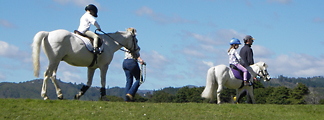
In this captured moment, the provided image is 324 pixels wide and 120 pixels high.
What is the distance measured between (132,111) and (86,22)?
4.34 metres

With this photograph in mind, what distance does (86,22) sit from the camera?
629 inches

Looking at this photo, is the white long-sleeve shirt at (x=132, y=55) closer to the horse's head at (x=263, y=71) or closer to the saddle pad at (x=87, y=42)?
the saddle pad at (x=87, y=42)

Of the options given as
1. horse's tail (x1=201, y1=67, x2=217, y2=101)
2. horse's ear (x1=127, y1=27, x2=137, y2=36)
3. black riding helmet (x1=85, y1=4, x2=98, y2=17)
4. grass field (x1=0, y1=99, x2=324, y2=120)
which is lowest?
grass field (x1=0, y1=99, x2=324, y2=120)

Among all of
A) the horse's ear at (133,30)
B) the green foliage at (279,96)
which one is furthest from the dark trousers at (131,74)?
the green foliage at (279,96)

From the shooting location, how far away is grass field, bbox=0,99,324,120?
41.4 ft

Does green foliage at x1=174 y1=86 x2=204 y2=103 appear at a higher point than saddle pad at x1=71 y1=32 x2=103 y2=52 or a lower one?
lower

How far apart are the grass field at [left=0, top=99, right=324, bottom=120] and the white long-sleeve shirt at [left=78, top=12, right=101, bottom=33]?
9.93 ft

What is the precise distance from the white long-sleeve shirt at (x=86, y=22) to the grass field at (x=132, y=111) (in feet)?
9.93

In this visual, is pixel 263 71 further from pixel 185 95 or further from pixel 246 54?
pixel 185 95

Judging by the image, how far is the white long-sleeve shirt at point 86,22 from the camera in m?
15.9

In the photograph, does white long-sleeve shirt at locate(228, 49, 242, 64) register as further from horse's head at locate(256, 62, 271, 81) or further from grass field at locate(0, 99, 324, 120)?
grass field at locate(0, 99, 324, 120)

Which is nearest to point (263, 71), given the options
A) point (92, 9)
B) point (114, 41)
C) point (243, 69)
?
point (243, 69)

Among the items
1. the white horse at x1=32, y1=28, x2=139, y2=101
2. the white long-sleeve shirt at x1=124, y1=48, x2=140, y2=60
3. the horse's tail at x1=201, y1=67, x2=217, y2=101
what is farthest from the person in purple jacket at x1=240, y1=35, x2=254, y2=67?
the white horse at x1=32, y1=28, x2=139, y2=101

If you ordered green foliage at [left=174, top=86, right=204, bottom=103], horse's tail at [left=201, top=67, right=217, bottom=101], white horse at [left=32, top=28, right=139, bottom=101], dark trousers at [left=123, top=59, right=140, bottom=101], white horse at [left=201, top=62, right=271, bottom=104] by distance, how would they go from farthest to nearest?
green foliage at [left=174, top=86, right=204, bottom=103] → horse's tail at [left=201, top=67, right=217, bottom=101] → white horse at [left=201, top=62, right=271, bottom=104] → dark trousers at [left=123, top=59, right=140, bottom=101] → white horse at [left=32, top=28, right=139, bottom=101]
